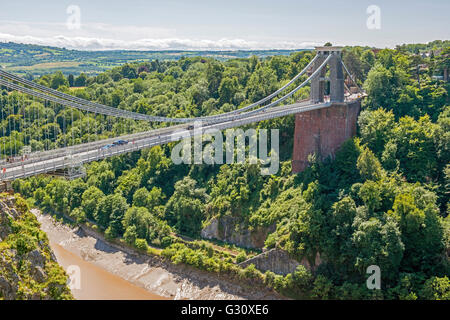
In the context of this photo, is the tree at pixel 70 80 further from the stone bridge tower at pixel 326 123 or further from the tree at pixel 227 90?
the stone bridge tower at pixel 326 123

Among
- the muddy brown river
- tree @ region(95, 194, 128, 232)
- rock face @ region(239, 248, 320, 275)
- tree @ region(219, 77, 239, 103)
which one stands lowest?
the muddy brown river

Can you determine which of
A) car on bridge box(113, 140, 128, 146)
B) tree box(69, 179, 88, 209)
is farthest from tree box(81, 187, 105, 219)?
car on bridge box(113, 140, 128, 146)

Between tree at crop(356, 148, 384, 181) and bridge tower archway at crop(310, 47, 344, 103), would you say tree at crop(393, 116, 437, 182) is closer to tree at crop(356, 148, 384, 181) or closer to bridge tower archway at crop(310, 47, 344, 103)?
tree at crop(356, 148, 384, 181)

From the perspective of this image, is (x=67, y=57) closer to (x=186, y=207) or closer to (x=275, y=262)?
(x=186, y=207)

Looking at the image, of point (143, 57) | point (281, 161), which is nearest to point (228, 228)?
point (281, 161)

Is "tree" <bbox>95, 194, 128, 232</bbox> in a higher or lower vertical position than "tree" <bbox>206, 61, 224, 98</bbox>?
lower

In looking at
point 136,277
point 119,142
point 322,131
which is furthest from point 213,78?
point 136,277

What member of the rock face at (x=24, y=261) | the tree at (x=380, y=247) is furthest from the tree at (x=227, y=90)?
the rock face at (x=24, y=261)
